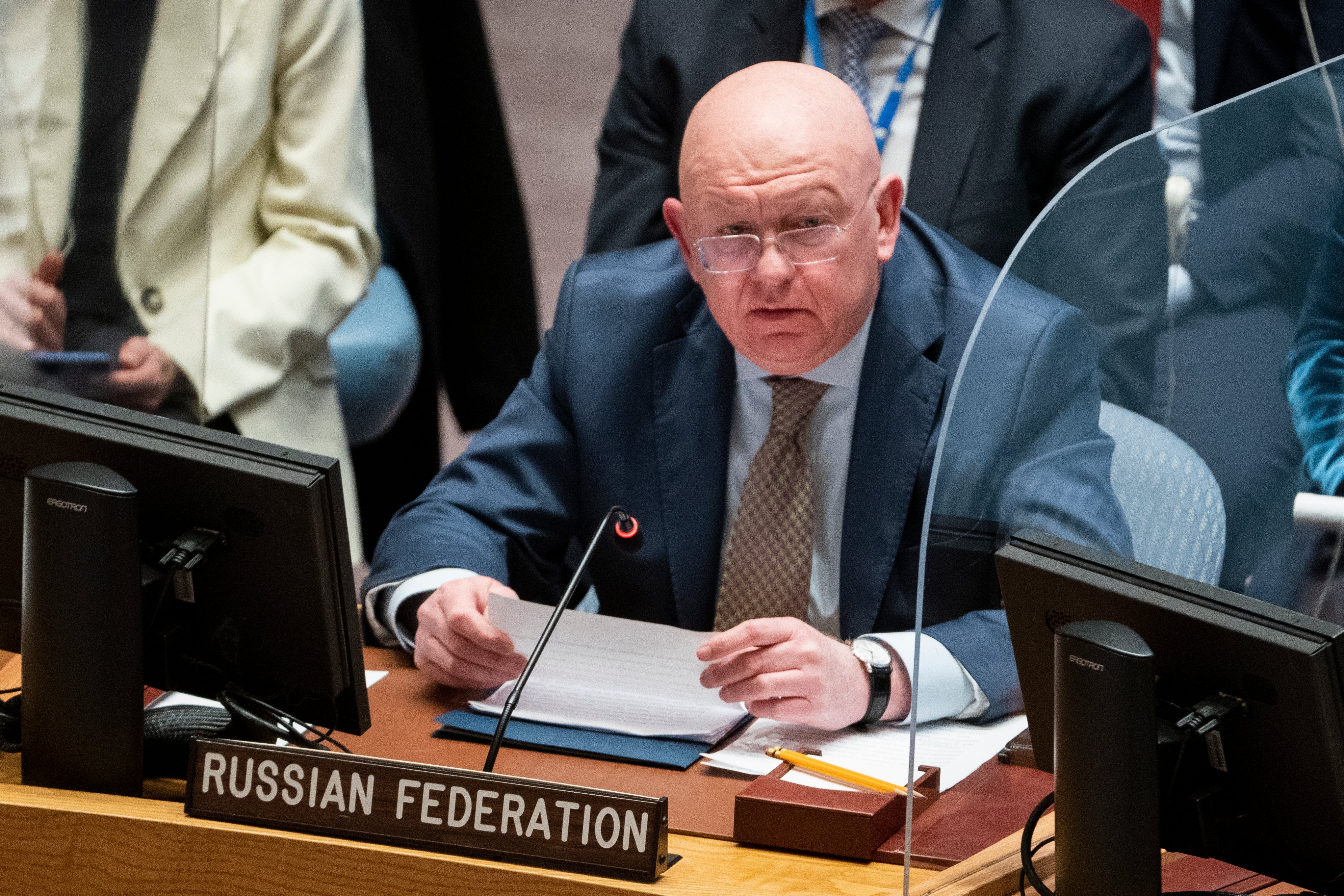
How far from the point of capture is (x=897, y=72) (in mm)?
2344

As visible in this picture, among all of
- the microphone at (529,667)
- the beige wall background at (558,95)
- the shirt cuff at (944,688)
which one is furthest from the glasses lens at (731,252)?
the beige wall background at (558,95)

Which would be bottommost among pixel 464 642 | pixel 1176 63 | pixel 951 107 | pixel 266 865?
pixel 266 865

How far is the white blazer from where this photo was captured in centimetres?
218

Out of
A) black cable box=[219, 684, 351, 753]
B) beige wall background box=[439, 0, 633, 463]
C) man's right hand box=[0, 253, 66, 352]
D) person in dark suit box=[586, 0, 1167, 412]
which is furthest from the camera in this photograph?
beige wall background box=[439, 0, 633, 463]

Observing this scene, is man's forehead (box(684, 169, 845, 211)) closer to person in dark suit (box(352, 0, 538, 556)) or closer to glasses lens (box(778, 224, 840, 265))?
glasses lens (box(778, 224, 840, 265))

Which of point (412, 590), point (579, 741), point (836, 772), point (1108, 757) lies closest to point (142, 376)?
point (412, 590)

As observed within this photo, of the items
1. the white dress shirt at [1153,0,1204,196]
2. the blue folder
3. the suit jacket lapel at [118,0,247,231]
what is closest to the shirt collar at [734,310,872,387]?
the blue folder

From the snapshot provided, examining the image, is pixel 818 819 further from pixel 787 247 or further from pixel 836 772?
pixel 787 247

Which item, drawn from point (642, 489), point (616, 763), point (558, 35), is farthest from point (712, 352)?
point (558, 35)

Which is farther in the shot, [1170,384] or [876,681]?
[876,681]

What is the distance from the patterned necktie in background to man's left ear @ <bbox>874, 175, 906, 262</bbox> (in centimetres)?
60

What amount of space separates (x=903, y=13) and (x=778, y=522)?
0.95 metres

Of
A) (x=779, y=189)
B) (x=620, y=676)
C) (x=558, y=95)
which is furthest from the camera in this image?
(x=558, y=95)

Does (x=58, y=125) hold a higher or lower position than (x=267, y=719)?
higher
